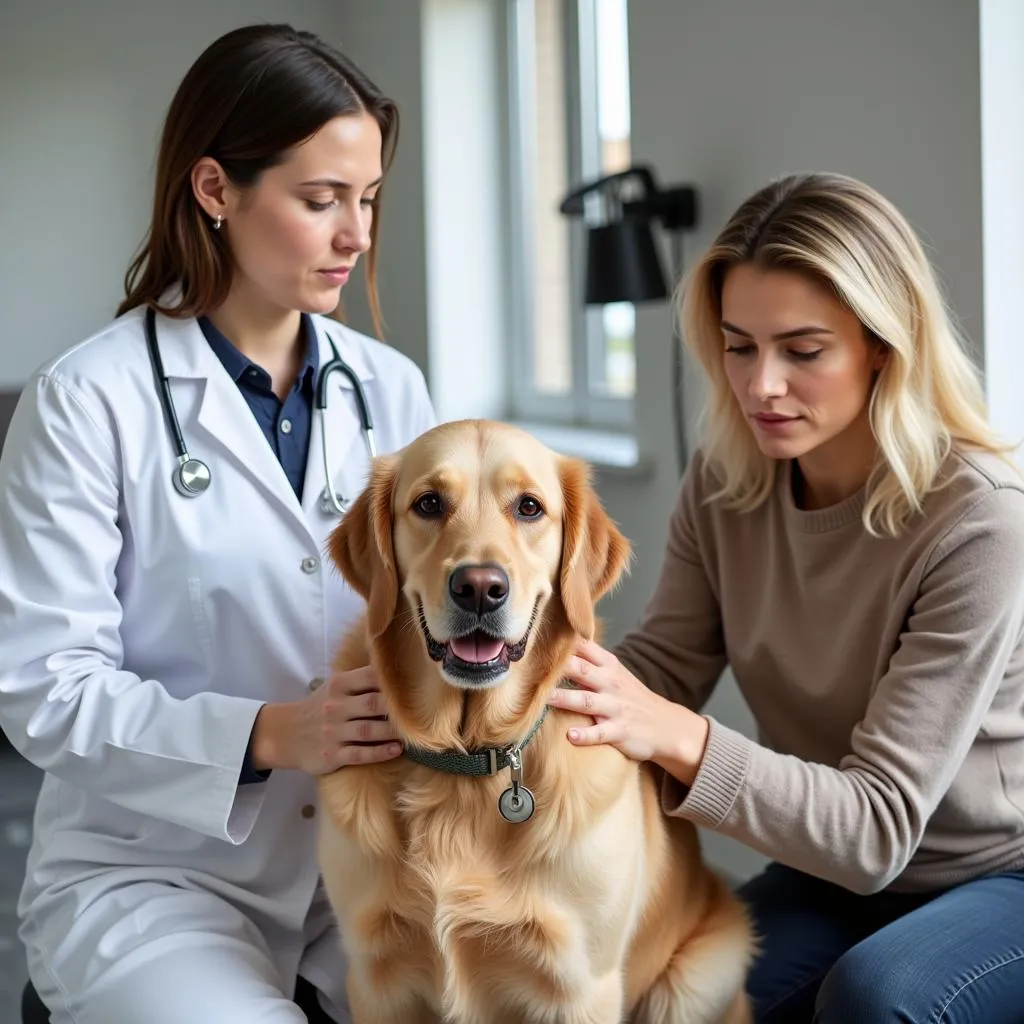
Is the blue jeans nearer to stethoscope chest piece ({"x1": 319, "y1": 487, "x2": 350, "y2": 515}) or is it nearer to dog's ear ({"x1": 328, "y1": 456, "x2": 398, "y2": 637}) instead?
dog's ear ({"x1": 328, "y1": 456, "x2": 398, "y2": 637})

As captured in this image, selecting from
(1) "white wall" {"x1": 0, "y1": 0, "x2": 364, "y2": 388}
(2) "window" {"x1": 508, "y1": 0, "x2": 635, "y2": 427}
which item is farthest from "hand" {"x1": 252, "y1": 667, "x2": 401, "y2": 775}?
(1) "white wall" {"x1": 0, "y1": 0, "x2": 364, "y2": 388}

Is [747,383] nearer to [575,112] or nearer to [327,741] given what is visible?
[327,741]

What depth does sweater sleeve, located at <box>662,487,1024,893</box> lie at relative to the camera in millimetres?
1499

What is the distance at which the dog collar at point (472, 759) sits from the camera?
1.40 metres

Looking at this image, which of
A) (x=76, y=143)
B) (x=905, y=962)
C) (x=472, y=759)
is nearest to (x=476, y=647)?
(x=472, y=759)

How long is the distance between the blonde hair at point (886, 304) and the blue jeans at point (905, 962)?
1.60 ft

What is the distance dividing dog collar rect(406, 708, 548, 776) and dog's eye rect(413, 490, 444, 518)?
27cm

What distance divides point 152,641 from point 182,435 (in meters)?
0.28

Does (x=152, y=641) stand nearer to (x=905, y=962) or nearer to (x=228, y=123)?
(x=228, y=123)

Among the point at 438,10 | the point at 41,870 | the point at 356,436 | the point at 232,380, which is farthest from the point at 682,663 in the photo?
the point at 438,10

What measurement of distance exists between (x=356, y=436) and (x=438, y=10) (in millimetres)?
2739

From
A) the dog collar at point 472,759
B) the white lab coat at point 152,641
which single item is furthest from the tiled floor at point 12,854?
the dog collar at point 472,759

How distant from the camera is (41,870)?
1604 mm

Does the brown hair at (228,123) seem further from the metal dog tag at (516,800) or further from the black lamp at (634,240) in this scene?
the black lamp at (634,240)
